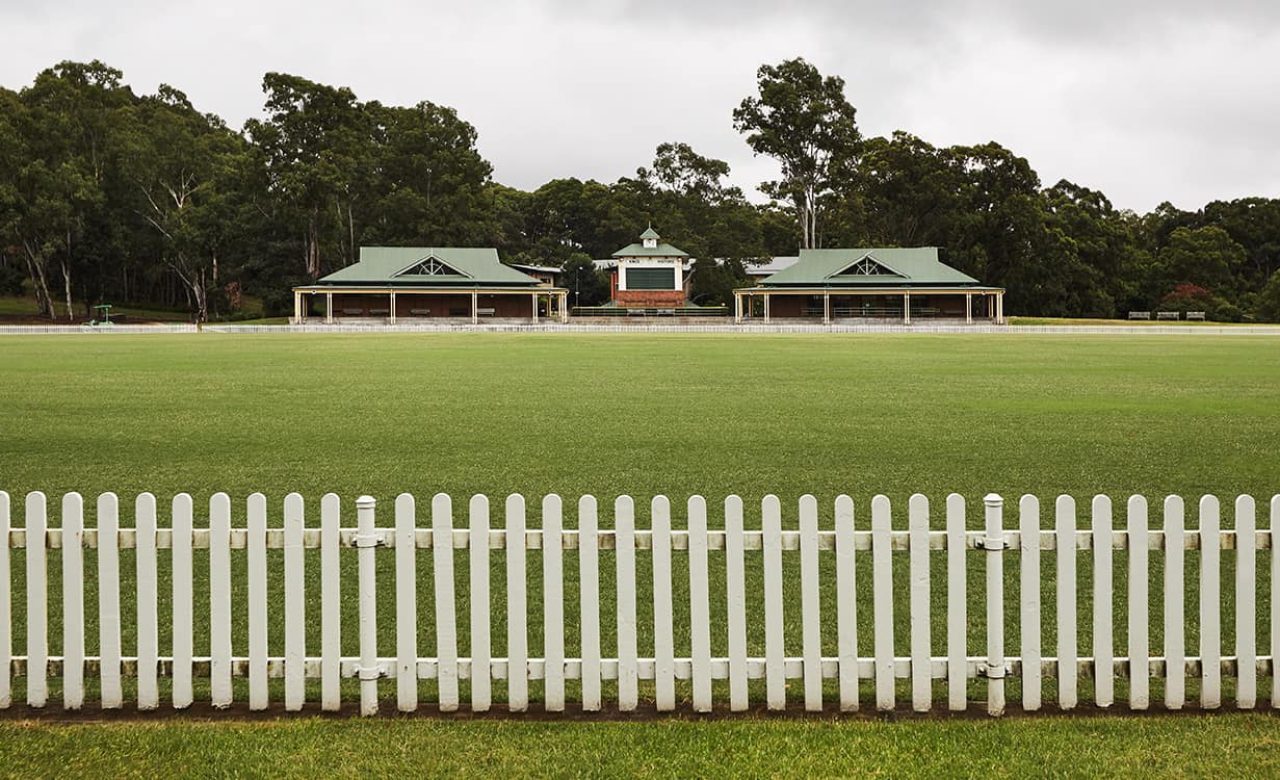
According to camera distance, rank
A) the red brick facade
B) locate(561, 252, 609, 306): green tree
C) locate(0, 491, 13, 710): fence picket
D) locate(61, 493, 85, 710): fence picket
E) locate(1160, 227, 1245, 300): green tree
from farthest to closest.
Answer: locate(561, 252, 609, 306): green tree < locate(1160, 227, 1245, 300): green tree < the red brick facade < locate(0, 491, 13, 710): fence picket < locate(61, 493, 85, 710): fence picket

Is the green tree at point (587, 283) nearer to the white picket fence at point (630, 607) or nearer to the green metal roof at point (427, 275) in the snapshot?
the green metal roof at point (427, 275)

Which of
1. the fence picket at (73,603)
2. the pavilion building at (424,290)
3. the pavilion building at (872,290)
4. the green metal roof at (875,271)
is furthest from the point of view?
the green metal roof at (875,271)

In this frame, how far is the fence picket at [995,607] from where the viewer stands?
462cm

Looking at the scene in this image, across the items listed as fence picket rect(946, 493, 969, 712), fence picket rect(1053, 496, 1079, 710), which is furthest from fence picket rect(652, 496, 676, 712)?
fence picket rect(1053, 496, 1079, 710)

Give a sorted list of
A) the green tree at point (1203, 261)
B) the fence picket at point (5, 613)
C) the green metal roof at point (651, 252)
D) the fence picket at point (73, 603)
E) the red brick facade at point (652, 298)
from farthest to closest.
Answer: the green tree at point (1203, 261), the green metal roof at point (651, 252), the red brick facade at point (652, 298), the fence picket at point (5, 613), the fence picket at point (73, 603)

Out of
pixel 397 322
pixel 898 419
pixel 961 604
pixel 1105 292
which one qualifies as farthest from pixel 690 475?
pixel 1105 292

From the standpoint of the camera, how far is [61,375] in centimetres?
2348

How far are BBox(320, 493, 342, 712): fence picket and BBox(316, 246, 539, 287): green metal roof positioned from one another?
231 ft

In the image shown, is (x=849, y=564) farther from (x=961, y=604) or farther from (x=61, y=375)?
(x=61, y=375)

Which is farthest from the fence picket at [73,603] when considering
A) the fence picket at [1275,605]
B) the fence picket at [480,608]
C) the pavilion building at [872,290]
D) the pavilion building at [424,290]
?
the pavilion building at [872,290]

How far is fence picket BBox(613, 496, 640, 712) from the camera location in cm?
450

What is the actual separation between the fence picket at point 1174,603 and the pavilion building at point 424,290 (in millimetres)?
68172

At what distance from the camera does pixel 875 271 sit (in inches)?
3004

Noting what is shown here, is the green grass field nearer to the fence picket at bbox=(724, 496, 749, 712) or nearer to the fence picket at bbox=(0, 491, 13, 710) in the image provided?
the fence picket at bbox=(724, 496, 749, 712)
